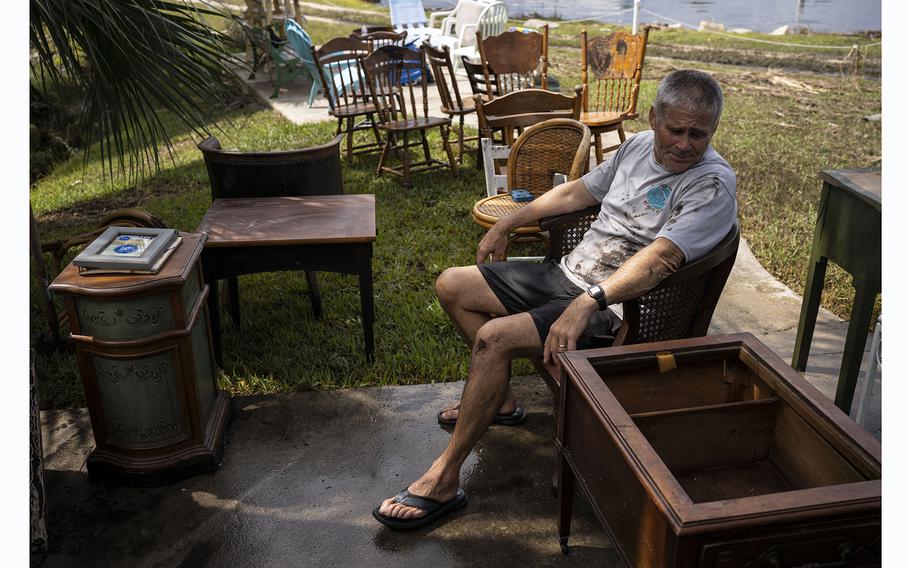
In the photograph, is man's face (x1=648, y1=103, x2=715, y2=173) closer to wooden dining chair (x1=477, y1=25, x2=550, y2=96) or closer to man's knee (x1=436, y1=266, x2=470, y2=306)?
man's knee (x1=436, y1=266, x2=470, y2=306)

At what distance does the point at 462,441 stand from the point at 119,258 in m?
1.38

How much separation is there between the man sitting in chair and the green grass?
0.85m

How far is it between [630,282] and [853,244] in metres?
1.20

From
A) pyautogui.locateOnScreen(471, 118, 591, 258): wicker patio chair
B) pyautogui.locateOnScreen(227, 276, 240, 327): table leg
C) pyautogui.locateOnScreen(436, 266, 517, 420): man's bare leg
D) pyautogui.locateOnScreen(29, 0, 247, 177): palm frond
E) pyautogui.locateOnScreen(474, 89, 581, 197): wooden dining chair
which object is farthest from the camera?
pyautogui.locateOnScreen(474, 89, 581, 197): wooden dining chair

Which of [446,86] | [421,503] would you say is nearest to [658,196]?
[421,503]

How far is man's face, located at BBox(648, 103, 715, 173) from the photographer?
251 centimetres

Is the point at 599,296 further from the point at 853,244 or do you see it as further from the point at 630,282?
the point at 853,244

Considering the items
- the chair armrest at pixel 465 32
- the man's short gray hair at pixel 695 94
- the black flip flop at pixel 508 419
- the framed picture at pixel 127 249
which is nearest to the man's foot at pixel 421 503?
the black flip flop at pixel 508 419

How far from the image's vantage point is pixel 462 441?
2639 millimetres

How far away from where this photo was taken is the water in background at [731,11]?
77.8 ft

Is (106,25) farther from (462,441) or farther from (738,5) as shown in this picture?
(738,5)

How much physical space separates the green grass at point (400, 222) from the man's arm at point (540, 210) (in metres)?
0.74

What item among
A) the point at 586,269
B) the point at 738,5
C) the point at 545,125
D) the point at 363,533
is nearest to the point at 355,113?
the point at 545,125

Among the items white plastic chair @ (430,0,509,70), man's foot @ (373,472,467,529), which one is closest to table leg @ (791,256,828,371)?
man's foot @ (373,472,467,529)
